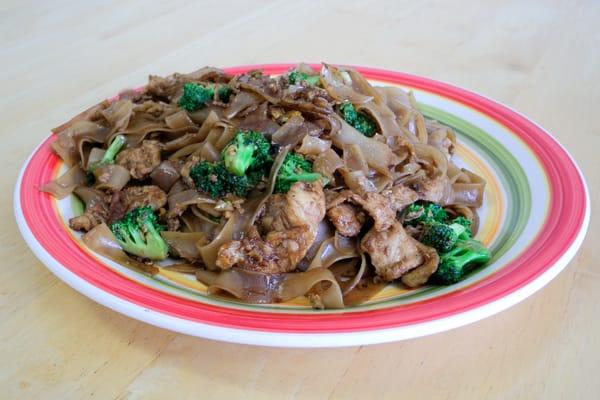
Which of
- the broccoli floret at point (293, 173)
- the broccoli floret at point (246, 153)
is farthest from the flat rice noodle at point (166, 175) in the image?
the broccoli floret at point (293, 173)

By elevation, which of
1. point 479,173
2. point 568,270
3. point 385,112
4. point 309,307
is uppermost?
point 385,112

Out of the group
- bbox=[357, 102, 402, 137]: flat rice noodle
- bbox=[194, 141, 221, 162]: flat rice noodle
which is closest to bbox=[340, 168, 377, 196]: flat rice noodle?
bbox=[357, 102, 402, 137]: flat rice noodle

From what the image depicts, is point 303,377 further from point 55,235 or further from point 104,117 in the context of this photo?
point 104,117

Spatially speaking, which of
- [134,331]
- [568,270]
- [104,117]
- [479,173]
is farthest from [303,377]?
[104,117]

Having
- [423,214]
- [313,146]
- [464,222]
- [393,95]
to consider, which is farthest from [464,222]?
[393,95]

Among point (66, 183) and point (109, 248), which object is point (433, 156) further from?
point (66, 183)

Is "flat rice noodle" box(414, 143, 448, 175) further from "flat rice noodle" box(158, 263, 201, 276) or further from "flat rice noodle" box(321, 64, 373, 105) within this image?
"flat rice noodle" box(158, 263, 201, 276)

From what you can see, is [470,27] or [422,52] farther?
[470,27]
